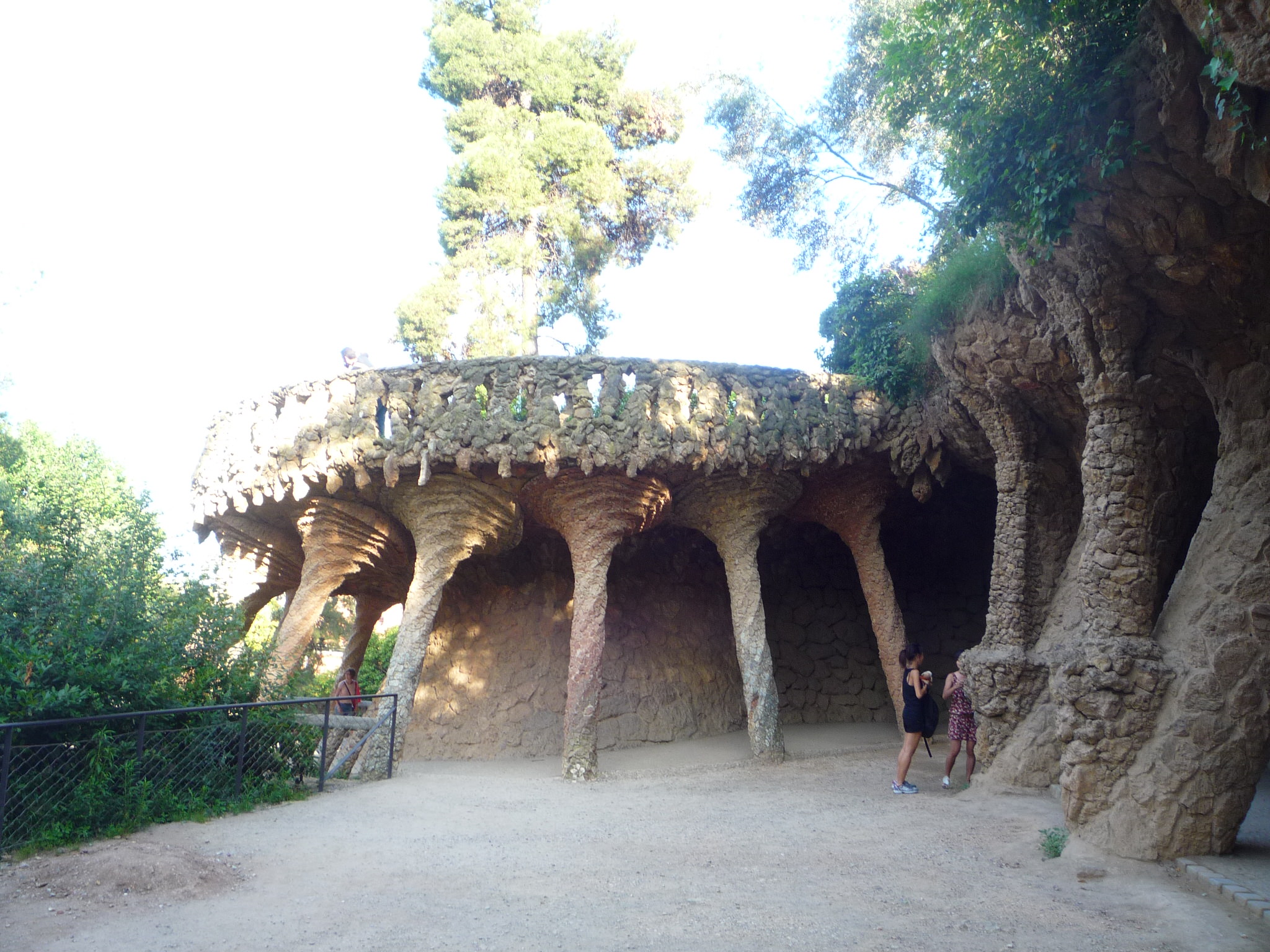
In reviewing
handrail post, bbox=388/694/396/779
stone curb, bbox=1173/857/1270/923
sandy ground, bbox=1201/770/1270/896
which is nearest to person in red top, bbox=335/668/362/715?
handrail post, bbox=388/694/396/779

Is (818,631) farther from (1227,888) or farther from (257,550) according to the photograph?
(1227,888)

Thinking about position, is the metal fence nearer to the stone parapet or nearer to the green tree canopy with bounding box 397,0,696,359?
the stone parapet

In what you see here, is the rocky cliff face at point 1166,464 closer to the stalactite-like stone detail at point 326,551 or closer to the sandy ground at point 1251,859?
the sandy ground at point 1251,859

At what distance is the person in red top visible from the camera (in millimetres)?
11617

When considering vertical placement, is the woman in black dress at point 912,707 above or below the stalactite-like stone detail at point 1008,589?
below

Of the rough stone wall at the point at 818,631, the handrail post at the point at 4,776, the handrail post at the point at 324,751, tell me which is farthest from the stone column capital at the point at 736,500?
the handrail post at the point at 4,776

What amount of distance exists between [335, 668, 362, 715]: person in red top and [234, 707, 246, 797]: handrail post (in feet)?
13.7

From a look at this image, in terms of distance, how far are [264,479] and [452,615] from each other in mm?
3206

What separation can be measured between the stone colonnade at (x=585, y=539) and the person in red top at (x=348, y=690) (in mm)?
1076

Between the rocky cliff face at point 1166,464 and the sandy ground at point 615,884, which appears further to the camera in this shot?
the rocky cliff face at point 1166,464

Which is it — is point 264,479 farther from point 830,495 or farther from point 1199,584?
point 1199,584

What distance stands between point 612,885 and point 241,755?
11.4 ft

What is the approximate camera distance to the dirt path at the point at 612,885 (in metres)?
4.20

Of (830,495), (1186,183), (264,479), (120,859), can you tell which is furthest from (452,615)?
(1186,183)
